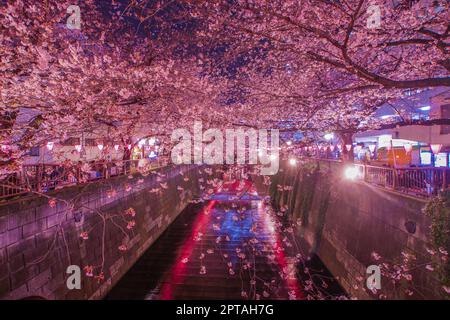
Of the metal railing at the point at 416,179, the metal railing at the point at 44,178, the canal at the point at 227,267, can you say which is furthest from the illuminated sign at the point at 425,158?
the metal railing at the point at 44,178

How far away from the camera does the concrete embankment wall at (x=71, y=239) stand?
26.2ft

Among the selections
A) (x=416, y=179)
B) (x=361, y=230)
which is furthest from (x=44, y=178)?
(x=416, y=179)

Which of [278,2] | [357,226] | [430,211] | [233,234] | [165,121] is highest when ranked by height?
[278,2]

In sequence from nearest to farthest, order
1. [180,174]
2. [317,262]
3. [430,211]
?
1. [430,211]
2. [317,262]
3. [180,174]

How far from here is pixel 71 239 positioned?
35.5ft

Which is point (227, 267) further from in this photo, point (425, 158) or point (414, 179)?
point (425, 158)

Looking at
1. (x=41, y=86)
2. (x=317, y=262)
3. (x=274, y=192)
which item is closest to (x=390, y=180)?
(x=317, y=262)

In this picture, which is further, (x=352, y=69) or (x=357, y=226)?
(x=357, y=226)

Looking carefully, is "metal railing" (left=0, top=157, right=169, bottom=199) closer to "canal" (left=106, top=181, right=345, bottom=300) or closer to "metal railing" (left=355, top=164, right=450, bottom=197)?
"canal" (left=106, top=181, right=345, bottom=300)

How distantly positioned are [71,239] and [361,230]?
37.8 feet

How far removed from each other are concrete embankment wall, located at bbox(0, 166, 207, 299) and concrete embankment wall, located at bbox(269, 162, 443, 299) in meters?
8.87
